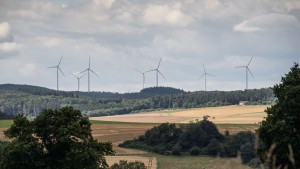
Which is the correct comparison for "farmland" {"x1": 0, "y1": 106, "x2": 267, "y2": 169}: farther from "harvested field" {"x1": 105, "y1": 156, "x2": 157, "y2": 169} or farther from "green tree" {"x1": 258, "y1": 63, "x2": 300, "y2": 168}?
"green tree" {"x1": 258, "y1": 63, "x2": 300, "y2": 168}

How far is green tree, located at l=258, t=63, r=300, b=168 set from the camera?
34906 millimetres

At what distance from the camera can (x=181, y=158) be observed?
98.9m

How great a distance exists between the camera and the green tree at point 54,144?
126 ft

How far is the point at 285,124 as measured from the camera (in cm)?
3600

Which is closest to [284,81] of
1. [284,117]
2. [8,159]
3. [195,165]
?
[284,117]

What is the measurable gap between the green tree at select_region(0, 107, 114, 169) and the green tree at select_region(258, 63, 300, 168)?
33.9 ft

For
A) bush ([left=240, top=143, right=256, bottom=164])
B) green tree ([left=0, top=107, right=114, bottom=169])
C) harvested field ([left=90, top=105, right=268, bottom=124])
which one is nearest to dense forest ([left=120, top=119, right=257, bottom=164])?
bush ([left=240, top=143, right=256, bottom=164])

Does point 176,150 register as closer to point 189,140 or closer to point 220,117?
point 189,140

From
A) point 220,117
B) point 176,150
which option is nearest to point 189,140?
point 176,150

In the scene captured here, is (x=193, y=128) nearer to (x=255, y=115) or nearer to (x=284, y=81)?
(x=255, y=115)

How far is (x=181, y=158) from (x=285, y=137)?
64118mm

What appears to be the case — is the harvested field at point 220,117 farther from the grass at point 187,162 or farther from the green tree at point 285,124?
the green tree at point 285,124

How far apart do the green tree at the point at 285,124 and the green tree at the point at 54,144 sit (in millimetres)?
10323

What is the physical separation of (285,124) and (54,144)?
46.0 ft
